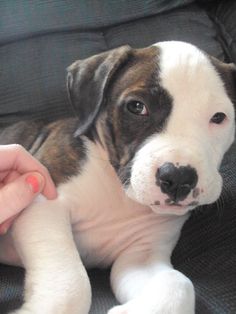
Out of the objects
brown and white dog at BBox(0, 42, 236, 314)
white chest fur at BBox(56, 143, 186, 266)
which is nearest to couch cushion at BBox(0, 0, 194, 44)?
brown and white dog at BBox(0, 42, 236, 314)

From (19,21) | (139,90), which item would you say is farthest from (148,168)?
(19,21)

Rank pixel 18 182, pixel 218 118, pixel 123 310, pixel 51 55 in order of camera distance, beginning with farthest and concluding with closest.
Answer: pixel 51 55 < pixel 218 118 < pixel 18 182 < pixel 123 310

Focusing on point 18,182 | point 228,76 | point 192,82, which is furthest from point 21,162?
point 228,76

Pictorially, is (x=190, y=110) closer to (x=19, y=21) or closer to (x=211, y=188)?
(x=211, y=188)

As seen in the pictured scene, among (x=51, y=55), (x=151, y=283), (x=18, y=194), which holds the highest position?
(x=18, y=194)

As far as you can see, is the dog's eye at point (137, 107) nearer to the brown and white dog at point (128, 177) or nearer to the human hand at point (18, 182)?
the brown and white dog at point (128, 177)

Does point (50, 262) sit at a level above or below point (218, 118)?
below

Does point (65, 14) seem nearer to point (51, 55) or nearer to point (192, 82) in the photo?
point (51, 55)
